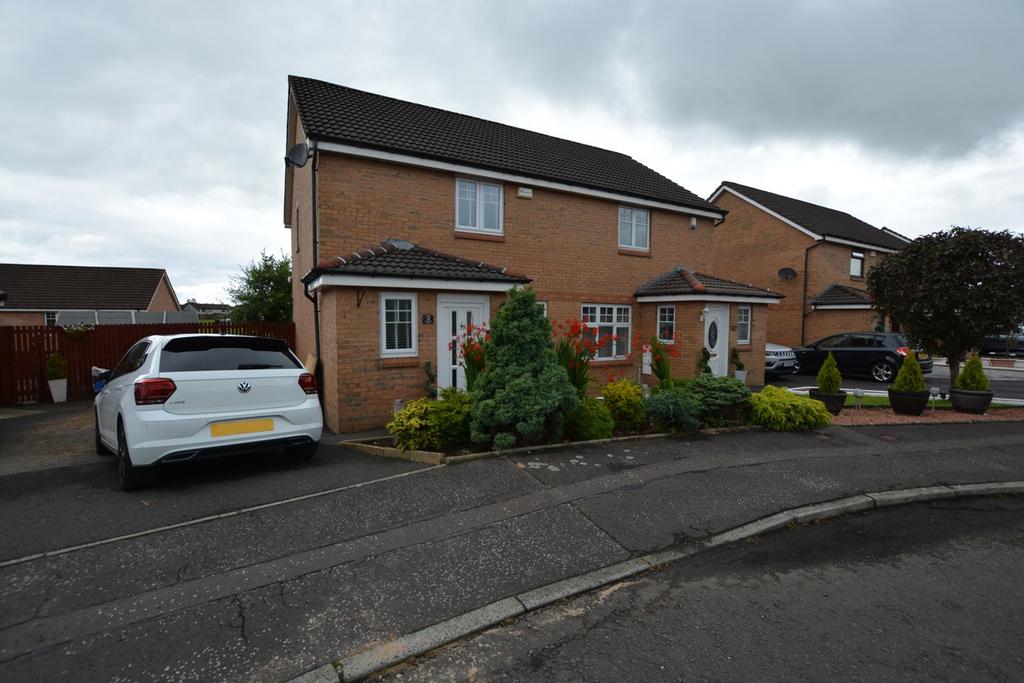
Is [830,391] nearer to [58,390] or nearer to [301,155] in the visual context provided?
[301,155]

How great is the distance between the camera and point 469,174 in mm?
10328

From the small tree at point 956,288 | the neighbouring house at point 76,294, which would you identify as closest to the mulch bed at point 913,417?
the small tree at point 956,288

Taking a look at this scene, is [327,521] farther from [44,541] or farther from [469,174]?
[469,174]

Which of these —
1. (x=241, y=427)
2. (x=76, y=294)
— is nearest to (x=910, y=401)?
(x=241, y=427)

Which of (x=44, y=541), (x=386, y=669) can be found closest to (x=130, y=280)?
(x=44, y=541)

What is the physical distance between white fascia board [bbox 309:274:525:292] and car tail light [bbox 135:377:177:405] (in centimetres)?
307

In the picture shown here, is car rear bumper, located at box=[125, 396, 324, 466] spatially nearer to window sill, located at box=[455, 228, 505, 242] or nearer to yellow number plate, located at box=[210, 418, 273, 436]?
yellow number plate, located at box=[210, 418, 273, 436]

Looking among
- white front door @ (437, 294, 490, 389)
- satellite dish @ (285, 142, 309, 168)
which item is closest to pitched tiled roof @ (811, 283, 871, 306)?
white front door @ (437, 294, 490, 389)

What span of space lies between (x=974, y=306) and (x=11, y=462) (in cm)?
1564

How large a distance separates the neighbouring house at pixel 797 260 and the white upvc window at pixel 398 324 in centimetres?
1463

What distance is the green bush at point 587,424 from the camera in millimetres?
6223

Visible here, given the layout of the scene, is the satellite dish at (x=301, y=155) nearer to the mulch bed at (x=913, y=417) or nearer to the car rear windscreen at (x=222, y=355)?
the car rear windscreen at (x=222, y=355)

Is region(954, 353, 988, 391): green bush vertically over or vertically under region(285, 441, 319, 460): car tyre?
over

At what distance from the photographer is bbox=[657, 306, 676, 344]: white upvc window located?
42.4 ft
